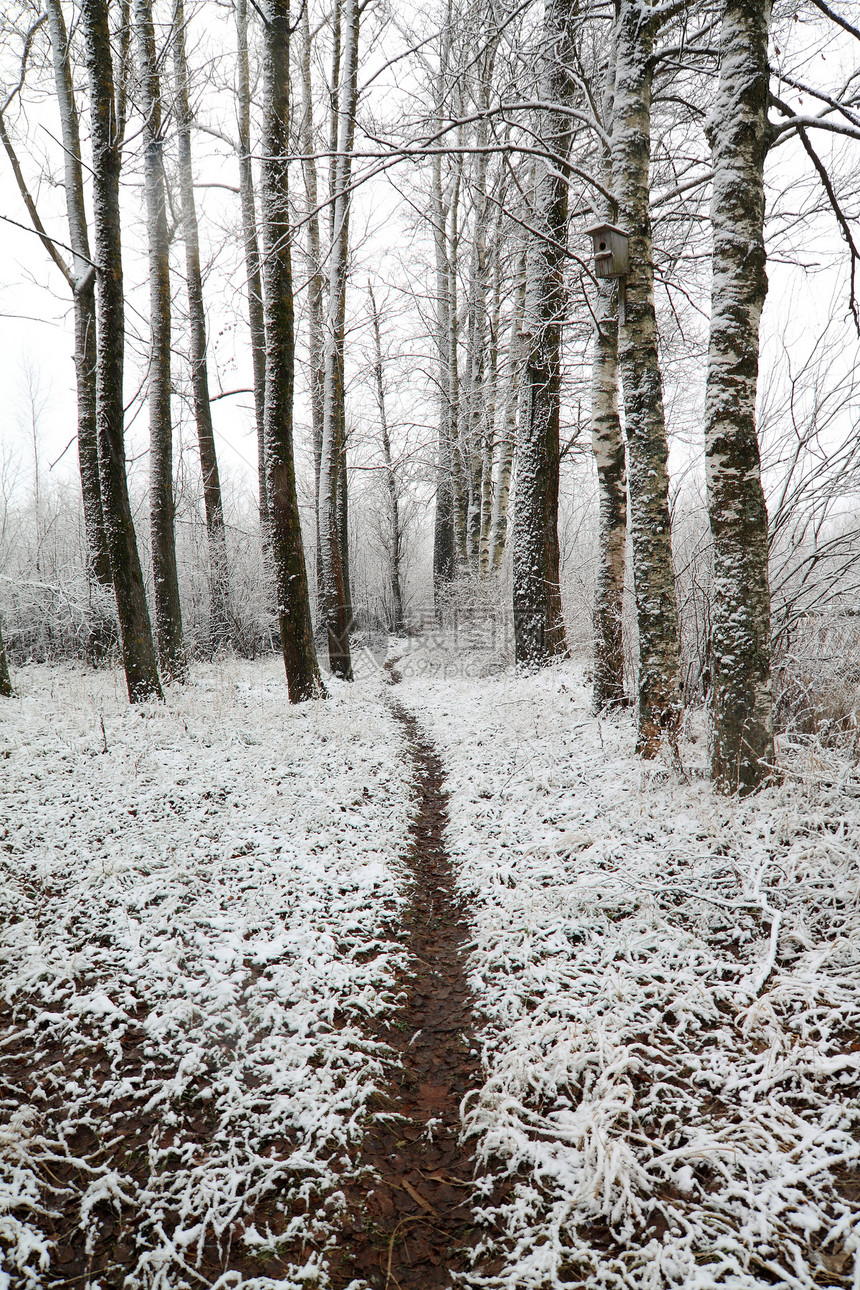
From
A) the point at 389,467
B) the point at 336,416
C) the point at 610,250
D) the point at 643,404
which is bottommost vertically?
the point at 643,404

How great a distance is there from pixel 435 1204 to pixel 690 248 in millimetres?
11013

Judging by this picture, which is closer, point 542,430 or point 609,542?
point 609,542

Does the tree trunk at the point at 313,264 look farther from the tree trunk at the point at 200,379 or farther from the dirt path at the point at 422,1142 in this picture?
the dirt path at the point at 422,1142

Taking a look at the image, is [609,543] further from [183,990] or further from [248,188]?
[248,188]

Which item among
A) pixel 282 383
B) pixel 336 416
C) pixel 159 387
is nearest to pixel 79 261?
pixel 159 387

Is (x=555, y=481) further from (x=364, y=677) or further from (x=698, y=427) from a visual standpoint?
(x=364, y=677)

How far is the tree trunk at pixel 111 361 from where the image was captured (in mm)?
7344

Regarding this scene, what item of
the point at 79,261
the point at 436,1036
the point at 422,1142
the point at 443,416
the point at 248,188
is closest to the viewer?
the point at 422,1142

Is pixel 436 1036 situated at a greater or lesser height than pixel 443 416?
lesser

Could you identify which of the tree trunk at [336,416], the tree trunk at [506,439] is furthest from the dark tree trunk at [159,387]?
the tree trunk at [506,439]

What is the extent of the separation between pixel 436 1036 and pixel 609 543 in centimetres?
530

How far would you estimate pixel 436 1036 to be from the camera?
3.09m

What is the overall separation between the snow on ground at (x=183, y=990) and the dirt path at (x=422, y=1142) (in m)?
0.12

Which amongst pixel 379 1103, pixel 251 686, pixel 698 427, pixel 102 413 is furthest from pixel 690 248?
pixel 379 1103
